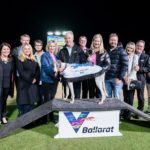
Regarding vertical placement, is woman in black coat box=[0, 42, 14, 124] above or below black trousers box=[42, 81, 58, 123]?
above

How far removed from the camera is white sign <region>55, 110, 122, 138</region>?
4637 mm

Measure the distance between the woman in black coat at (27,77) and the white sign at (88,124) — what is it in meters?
0.85

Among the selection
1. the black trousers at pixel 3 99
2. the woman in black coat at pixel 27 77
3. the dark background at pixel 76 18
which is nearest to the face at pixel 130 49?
the woman in black coat at pixel 27 77

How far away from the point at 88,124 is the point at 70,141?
37 centimetres

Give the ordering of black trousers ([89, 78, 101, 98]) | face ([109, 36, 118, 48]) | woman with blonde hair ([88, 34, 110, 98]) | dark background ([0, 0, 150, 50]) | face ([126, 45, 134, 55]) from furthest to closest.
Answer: dark background ([0, 0, 150, 50])
black trousers ([89, 78, 101, 98])
face ([126, 45, 134, 55])
face ([109, 36, 118, 48])
woman with blonde hair ([88, 34, 110, 98])

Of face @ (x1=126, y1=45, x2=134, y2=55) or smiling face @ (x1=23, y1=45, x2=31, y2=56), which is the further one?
face @ (x1=126, y1=45, x2=134, y2=55)

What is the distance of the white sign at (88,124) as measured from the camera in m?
4.64

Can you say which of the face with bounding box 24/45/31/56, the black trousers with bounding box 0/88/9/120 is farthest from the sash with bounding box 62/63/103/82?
the black trousers with bounding box 0/88/9/120

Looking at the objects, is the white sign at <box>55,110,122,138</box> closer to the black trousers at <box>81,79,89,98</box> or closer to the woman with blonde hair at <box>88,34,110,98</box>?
the woman with blonde hair at <box>88,34,110,98</box>

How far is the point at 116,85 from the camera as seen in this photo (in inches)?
211

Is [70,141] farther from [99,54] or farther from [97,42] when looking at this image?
[97,42]

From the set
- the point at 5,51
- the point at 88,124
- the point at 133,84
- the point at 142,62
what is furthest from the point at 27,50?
the point at 142,62

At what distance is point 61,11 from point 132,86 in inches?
369

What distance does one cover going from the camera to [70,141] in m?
4.52
